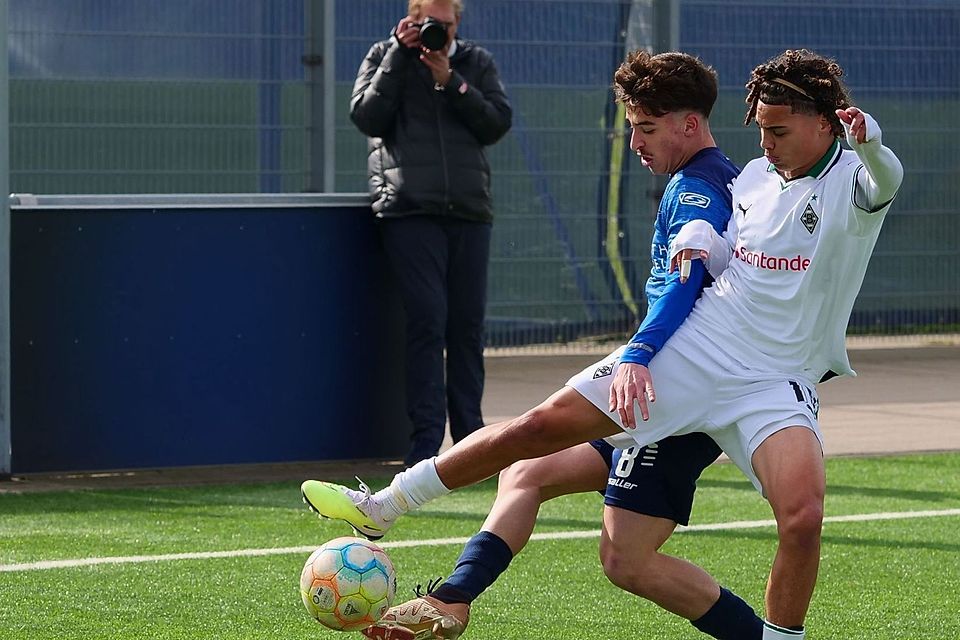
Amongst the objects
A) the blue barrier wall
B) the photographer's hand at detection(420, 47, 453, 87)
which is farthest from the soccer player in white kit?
the blue barrier wall

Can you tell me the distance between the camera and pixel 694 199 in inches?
202

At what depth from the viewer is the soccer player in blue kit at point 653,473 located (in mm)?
5004

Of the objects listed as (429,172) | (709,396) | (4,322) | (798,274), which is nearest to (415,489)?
(709,396)

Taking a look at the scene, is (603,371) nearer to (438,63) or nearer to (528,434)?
(528,434)

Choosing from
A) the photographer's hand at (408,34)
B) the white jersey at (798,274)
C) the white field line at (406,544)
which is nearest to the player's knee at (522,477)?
the white jersey at (798,274)

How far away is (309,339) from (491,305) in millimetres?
4687

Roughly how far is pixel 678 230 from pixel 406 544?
2.65m

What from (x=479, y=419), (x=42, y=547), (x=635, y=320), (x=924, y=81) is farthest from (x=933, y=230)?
(x=42, y=547)

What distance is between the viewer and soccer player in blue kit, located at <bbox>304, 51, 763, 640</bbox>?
500cm

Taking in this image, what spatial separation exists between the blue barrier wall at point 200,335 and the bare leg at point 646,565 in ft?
13.9

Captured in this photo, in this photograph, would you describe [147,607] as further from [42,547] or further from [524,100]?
[524,100]

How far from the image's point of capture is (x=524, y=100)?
14.0 meters

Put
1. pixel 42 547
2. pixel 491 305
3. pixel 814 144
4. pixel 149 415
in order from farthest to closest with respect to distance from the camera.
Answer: pixel 491 305
pixel 149 415
pixel 42 547
pixel 814 144

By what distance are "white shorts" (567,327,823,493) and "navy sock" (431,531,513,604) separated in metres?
0.52
